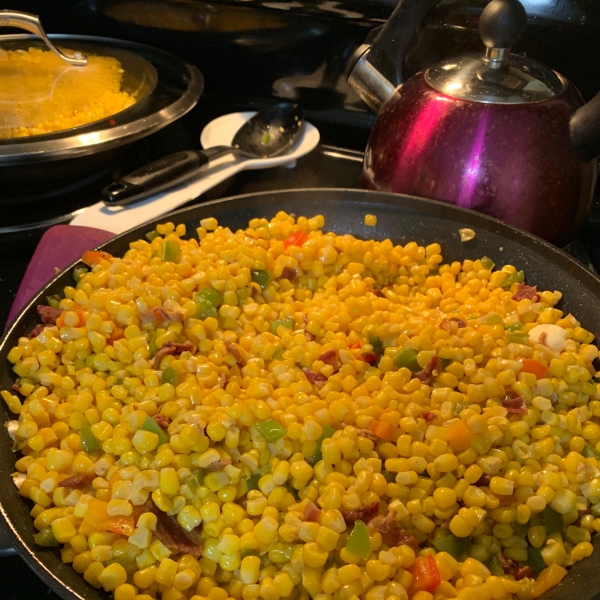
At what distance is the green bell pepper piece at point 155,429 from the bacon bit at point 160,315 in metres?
0.22

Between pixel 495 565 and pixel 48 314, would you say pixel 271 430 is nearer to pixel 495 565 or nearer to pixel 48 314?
pixel 495 565

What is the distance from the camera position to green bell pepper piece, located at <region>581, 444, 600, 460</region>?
0.84m

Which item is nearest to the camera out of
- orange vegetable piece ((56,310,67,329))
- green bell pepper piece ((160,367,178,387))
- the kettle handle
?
green bell pepper piece ((160,367,178,387))

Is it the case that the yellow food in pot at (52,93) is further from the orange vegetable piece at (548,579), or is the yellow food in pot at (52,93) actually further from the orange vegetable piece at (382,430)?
the orange vegetable piece at (548,579)

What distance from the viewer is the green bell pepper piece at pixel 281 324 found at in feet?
3.43

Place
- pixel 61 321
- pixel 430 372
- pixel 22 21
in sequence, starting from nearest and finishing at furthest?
pixel 430 372 < pixel 61 321 < pixel 22 21

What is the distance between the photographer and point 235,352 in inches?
38.3

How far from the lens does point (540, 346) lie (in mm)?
945

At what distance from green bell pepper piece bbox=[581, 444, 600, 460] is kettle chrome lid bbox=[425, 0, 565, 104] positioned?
650 millimetres

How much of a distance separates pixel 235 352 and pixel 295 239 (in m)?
0.33

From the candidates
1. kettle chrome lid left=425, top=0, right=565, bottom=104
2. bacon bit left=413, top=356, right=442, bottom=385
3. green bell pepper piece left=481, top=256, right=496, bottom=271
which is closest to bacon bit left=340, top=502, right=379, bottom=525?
bacon bit left=413, top=356, right=442, bottom=385

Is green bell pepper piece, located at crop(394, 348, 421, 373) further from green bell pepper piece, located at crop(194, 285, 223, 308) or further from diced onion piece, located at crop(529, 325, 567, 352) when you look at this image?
green bell pepper piece, located at crop(194, 285, 223, 308)

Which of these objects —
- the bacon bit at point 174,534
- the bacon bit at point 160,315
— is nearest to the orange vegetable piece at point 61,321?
the bacon bit at point 160,315

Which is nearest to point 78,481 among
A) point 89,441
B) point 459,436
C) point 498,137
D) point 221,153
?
point 89,441
